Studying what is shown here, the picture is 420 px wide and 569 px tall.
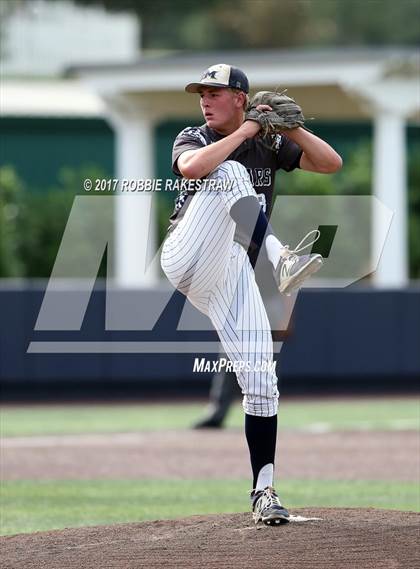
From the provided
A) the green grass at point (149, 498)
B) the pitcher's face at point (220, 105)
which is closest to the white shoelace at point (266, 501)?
the green grass at point (149, 498)

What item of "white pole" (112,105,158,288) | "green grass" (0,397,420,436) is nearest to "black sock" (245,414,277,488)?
"green grass" (0,397,420,436)

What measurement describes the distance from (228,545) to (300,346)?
9.68 metres

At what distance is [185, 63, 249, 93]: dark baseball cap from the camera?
5.02 meters

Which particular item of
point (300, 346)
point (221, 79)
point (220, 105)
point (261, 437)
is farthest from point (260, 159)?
point (300, 346)

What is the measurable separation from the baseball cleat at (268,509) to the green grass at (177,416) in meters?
5.84

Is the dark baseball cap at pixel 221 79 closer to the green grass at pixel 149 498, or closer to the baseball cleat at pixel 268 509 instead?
the baseball cleat at pixel 268 509

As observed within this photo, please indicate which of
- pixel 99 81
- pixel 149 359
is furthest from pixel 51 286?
pixel 99 81

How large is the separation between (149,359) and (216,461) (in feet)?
17.7

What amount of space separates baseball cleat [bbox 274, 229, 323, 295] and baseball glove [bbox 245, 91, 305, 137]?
513 millimetres

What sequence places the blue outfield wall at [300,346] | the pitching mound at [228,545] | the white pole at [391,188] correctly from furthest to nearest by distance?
the white pole at [391,188] < the blue outfield wall at [300,346] < the pitching mound at [228,545]

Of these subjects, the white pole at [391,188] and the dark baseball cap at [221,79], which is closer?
the dark baseball cap at [221,79]

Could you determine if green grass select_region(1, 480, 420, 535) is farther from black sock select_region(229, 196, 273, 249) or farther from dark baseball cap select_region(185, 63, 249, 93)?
dark baseball cap select_region(185, 63, 249, 93)

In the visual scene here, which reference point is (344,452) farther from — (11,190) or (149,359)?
(11,190)

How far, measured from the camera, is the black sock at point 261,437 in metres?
5.08
